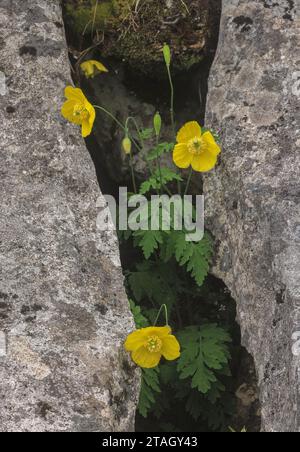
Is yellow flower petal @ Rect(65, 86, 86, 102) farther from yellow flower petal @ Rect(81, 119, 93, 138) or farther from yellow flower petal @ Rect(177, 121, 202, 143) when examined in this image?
yellow flower petal @ Rect(177, 121, 202, 143)

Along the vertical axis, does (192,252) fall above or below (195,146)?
below

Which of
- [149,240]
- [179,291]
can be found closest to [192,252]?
[149,240]

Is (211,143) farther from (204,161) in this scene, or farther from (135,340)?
(135,340)

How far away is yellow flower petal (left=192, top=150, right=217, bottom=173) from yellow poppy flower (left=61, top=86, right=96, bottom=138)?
0.55 meters

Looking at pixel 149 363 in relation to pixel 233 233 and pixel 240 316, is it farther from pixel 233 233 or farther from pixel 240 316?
pixel 233 233

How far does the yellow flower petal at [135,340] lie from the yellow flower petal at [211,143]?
3.43 feet

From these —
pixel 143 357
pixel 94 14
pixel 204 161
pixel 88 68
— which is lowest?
pixel 143 357

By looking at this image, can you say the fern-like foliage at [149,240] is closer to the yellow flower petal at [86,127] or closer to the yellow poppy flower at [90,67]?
the yellow flower petal at [86,127]

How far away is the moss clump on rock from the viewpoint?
201 inches

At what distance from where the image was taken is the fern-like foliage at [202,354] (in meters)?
4.37

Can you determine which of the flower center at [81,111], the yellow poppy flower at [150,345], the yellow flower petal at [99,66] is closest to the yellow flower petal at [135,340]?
the yellow poppy flower at [150,345]

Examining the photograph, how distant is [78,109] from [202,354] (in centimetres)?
140

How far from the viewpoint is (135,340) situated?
12.1ft
